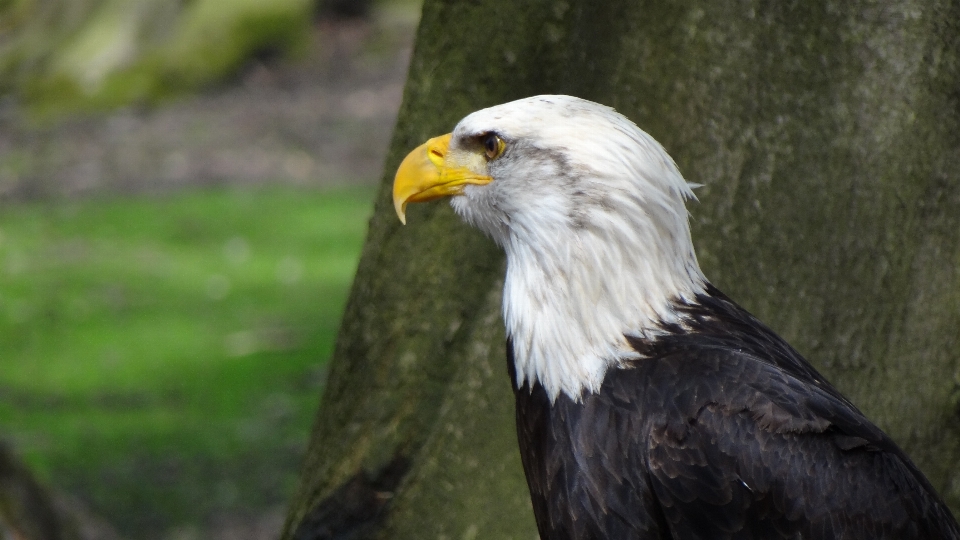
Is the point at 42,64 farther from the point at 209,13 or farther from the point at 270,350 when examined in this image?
the point at 270,350

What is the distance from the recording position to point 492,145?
3.14 meters

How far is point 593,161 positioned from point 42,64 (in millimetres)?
14391

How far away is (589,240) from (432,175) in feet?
1.75

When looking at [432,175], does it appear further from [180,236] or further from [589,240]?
[180,236]

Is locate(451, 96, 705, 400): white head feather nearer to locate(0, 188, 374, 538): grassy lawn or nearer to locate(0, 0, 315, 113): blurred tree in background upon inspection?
locate(0, 188, 374, 538): grassy lawn

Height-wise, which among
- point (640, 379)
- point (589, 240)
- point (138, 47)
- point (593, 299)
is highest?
point (138, 47)

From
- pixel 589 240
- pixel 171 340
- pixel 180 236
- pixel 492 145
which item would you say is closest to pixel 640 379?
pixel 589 240

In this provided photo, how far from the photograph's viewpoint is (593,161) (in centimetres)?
290

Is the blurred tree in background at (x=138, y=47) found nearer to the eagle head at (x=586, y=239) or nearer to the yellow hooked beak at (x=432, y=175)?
the yellow hooked beak at (x=432, y=175)

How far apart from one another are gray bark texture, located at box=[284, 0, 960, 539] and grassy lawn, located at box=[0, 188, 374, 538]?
9.32 feet

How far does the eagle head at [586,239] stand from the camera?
115 inches

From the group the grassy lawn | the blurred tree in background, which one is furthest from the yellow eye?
the blurred tree in background

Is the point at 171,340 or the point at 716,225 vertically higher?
the point at 716,225

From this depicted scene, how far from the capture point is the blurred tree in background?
1491cm
